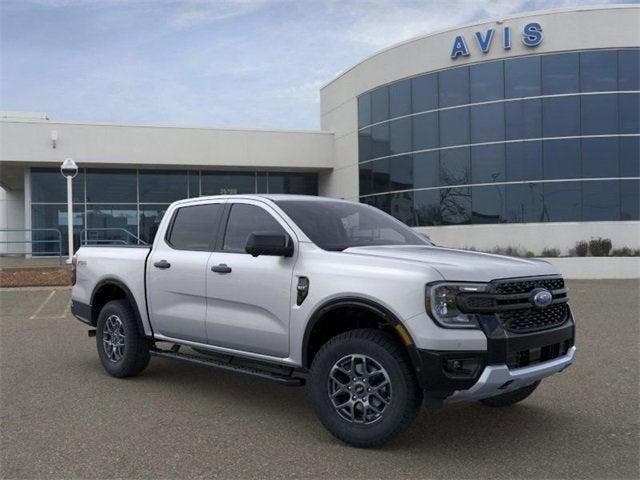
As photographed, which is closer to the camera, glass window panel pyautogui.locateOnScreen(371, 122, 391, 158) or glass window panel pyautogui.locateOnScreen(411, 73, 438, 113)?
glass window panel pyautogui.locateOnScreen(411, 73, 438, 113)

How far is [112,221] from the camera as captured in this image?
97.9 ft

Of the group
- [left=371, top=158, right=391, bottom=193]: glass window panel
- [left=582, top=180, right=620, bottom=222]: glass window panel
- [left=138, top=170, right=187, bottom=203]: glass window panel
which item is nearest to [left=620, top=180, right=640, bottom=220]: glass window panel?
[left=582, top=180, right=620, bottom=222]: glass window panel

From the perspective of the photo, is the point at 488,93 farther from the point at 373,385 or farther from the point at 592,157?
the point at 373,385

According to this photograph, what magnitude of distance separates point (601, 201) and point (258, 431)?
841 inches

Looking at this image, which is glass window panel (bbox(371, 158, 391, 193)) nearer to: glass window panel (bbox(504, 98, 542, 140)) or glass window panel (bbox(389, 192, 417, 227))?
glass window panel (bbox(389, 192, 417, 227))

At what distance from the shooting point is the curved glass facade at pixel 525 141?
23406mm

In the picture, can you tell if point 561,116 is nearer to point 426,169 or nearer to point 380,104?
point 426,169

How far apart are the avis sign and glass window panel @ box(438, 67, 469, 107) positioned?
64 cm

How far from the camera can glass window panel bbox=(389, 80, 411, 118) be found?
2733 cm

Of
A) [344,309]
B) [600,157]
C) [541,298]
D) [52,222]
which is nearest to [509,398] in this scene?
[541,298]

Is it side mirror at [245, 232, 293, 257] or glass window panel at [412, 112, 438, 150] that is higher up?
glass window panel at [412, 112, 438, 150]

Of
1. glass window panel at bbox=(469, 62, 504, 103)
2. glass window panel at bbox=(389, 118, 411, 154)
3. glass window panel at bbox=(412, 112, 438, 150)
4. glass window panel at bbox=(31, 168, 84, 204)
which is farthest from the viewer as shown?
glass window panel at bbox=(31, 168, 84, 204)

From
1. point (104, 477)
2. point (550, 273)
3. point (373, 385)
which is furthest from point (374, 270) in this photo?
point (104, 477)

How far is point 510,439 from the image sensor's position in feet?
16.0
